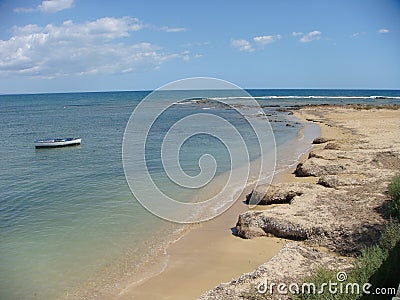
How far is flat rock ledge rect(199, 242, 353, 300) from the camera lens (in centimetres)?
665

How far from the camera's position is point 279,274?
7.18m

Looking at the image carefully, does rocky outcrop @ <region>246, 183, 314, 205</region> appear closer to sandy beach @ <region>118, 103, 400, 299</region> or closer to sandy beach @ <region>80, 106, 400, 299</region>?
sandy beach @ <region>80, 106, 400, 299</region>

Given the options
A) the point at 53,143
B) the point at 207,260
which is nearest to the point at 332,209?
the point at 207,260

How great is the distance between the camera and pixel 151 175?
739 inches

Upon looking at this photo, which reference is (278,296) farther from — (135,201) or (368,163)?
(368,163)

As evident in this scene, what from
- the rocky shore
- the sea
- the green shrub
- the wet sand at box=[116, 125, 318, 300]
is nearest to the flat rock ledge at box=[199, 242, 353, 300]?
the rocky shore

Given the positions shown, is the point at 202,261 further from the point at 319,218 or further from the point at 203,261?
the point at 319,218

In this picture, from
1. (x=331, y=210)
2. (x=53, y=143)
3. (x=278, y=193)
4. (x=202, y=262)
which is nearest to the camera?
(x=202, y=262)

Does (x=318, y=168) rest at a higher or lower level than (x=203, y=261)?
higher

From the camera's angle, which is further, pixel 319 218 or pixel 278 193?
pixel 278 193

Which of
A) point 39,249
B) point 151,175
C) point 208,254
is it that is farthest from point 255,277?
point 151,175

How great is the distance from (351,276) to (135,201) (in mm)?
10277

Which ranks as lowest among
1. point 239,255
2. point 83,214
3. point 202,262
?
point 202,262

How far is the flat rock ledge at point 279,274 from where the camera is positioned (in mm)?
6652
